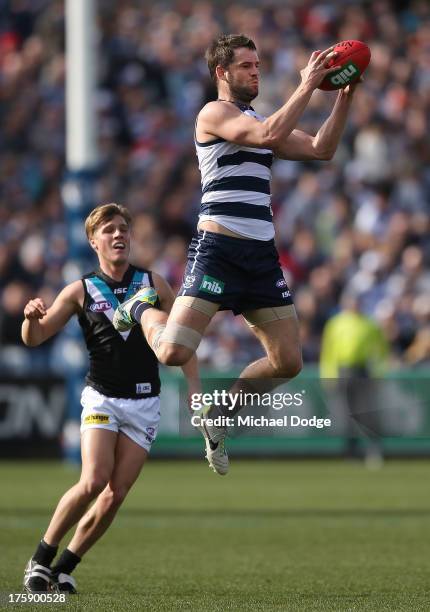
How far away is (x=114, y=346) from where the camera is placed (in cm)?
798

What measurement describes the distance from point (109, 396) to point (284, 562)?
2.07 meters

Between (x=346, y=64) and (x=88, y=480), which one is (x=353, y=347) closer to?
(x=88, y=480)

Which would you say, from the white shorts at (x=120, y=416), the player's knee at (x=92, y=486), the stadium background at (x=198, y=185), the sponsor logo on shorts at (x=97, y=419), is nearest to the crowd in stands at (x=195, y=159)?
the stadium background at (x=198, y=185)

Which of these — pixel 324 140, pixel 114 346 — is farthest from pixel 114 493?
pixel 324 140

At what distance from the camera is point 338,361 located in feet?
57.2

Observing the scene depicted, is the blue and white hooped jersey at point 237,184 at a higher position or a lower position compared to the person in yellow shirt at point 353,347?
higher

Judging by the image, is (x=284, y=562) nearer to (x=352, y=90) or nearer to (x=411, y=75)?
(x=352, y=90)

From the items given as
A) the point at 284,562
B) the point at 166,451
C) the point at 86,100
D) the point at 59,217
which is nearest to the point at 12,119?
the point at 59,217

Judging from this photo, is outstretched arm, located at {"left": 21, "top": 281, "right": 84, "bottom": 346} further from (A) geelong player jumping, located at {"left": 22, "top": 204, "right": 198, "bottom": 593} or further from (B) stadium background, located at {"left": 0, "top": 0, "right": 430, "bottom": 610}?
(B) stadium background, located at {"left": 0, "top": 0, "right": 430, "bottom": 610}

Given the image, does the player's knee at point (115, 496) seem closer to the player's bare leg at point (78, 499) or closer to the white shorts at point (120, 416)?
the player's bare leg at point (78, 499)

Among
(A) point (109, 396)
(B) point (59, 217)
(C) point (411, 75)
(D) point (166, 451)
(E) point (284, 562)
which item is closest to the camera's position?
(A) point (109, 396)

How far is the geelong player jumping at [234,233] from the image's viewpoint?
724 centimetres

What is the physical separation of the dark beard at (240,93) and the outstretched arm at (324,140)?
311 millimetres

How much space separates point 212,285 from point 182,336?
0.32 metres
